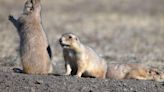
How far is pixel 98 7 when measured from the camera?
110ft

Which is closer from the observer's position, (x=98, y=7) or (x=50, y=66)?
(x=50, y=66)

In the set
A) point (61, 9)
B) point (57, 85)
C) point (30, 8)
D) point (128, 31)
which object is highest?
point (61, 9)

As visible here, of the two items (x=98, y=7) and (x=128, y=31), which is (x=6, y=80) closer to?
(x=128, y=31)

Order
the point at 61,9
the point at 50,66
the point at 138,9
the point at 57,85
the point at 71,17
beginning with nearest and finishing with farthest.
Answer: the point at 57,85 < the point at 50,66 < the point at 71,17 < the point at 61,9 < the point at 138,9

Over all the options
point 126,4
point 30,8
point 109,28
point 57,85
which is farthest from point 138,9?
point 57,85

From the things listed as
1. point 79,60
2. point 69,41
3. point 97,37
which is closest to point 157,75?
point 79,60

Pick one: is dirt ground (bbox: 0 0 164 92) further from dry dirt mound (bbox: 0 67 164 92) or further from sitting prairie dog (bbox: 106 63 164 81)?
sitting prairie dog (bbox: 106 63 164 81)

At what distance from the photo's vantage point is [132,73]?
10.9 meters

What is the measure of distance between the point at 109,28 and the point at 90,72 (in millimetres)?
13809

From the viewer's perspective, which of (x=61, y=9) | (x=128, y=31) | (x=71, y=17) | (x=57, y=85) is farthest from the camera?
(x=61, y=9)

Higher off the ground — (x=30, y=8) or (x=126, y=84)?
(x=30, y=8)

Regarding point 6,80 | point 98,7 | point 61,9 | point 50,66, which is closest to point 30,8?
point 50,66

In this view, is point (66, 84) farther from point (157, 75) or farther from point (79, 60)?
point (157, 75)

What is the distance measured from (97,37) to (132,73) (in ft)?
33.1
